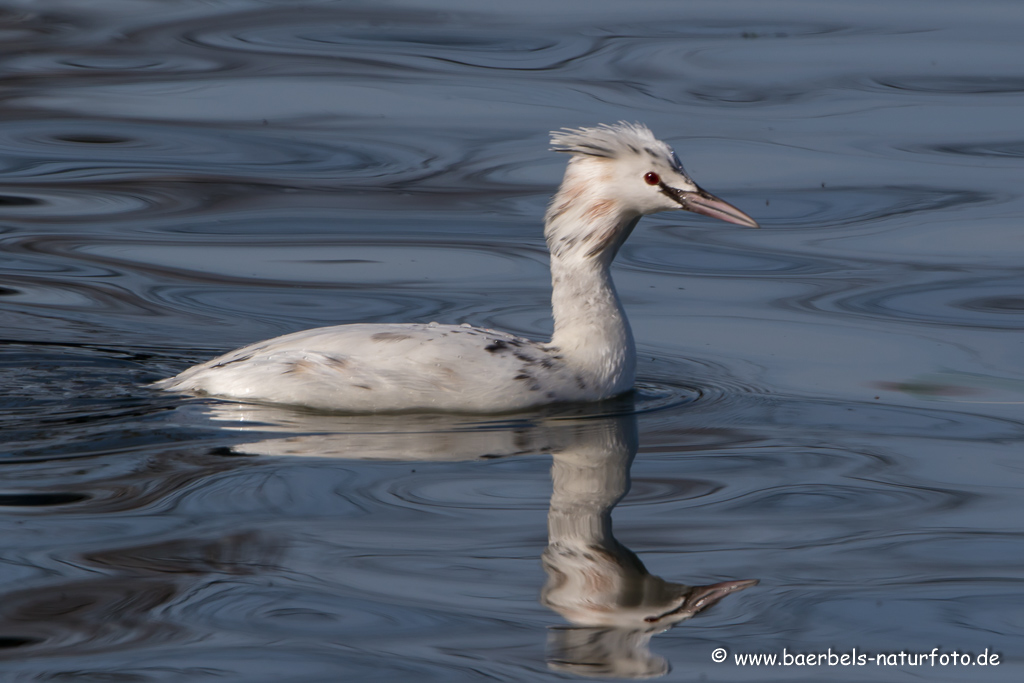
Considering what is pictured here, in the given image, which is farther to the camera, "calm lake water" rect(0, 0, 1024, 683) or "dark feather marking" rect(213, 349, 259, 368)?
"dark feather marking" rect(213, 349, 259, 368)

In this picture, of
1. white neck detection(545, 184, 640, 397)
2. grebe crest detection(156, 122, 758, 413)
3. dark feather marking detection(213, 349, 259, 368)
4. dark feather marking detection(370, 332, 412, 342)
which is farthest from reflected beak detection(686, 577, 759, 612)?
dark feather marking detection(213, 349, 259, 368)

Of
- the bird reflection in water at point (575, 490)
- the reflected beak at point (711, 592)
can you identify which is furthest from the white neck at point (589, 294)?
the reflected beak at point (711, 592)

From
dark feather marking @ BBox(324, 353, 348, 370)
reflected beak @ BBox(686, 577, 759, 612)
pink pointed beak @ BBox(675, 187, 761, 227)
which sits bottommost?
reflected beak @ BBox(686, 577, 759, 612)

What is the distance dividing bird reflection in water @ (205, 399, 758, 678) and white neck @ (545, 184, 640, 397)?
0.73ft

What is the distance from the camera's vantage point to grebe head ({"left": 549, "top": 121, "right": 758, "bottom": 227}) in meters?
7.52

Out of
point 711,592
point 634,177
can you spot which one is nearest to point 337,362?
point 634,177

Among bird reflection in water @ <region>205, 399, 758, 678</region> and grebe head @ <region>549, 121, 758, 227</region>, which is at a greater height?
grebe head @ <region>549, 121, 758, 227</region>

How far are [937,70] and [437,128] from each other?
16.5 feet

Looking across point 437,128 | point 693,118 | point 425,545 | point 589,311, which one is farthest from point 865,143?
point 425,545

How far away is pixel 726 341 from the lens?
29.6ft

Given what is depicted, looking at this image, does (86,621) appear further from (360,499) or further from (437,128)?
(437,128)

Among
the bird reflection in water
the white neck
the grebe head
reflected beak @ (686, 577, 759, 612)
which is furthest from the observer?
the white neck

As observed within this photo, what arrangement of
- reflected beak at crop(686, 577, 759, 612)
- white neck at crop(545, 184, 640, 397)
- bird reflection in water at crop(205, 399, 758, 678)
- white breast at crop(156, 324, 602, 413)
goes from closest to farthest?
bird reflection in water at crop(205, 399, 758, 678) < reflected beak at crop(686, 577, 759, 612) < white breast at crop(156, 324, 602, 413) < white neck at crop(545, 184, 640, 397)

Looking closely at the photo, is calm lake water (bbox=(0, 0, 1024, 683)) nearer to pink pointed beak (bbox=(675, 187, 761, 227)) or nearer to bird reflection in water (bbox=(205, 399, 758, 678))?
bird reflection in water (bbox=(205, 399, 758, 678))
